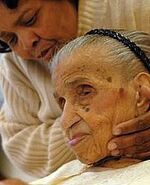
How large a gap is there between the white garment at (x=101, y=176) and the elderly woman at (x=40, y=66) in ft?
0.17

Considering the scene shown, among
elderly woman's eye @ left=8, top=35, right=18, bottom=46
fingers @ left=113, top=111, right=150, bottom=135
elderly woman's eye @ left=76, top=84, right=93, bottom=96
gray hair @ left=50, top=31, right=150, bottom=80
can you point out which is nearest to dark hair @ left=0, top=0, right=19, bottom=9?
elderly woman's eye @ left=8, top=35, right=18, bottom=46

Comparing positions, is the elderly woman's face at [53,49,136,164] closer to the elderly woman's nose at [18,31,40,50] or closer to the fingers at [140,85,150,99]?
the fingers at [140,85,150,99]

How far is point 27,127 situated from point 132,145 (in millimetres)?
746

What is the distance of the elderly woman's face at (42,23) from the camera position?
1506 mm

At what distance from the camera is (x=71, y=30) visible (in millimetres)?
1528

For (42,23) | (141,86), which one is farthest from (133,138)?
(42,23)

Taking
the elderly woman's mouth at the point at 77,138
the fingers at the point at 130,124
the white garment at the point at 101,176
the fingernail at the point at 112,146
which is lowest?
the white garment at the point at 101,176

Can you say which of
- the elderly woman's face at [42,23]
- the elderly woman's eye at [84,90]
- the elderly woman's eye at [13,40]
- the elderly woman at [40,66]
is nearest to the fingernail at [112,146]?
the elderly woman at [40,66]

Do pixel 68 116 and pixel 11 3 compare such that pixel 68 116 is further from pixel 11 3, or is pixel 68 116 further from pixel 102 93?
pixel 11 3

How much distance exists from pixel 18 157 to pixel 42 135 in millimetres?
150

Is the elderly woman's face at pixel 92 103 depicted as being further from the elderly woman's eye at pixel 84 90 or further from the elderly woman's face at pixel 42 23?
the elderly woman's face at pixel 42 23

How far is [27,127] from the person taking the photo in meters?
1.86

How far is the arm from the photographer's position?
5.90ft

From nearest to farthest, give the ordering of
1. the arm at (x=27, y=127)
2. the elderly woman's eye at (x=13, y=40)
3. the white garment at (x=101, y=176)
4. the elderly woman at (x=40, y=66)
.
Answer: the white garment at (x=101, y=176) < the elderly woman at (x=40, y=66) < the elderly woman's eye at (x=13, y=40) < the arm at (x=27, y=127)
